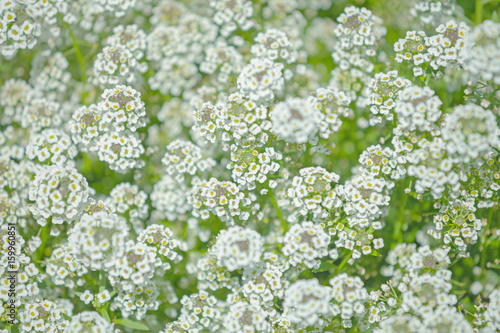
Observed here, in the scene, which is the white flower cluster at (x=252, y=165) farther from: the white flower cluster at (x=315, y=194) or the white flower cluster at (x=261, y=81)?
the white flower cluster at (x=261, y=81)

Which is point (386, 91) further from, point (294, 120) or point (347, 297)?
point (347, 297)

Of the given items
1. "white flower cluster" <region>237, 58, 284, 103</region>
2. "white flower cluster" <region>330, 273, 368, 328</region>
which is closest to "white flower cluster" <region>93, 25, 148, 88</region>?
"white flower cluster" <region>237, 58, 284, 103</region>

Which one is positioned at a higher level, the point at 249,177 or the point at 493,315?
the point at 249,177

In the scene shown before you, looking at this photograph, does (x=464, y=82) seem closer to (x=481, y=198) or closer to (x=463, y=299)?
(x=481, y=198)

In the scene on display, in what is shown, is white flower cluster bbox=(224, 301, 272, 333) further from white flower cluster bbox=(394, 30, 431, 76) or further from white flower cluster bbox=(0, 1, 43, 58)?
white flower cluster bbox=(0, 1, 43, 58)

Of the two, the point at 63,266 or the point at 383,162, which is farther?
the point at 63,266

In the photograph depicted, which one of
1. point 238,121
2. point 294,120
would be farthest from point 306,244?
point 238,121

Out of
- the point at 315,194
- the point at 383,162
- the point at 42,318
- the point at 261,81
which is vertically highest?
the point at 261,81

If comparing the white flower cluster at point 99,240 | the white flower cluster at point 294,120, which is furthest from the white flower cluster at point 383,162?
the white flower cluster at point 99,240
